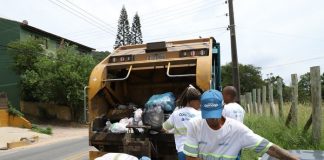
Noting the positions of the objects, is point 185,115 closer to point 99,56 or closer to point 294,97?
point 294,97

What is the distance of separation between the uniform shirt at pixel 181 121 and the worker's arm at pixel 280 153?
1.90m

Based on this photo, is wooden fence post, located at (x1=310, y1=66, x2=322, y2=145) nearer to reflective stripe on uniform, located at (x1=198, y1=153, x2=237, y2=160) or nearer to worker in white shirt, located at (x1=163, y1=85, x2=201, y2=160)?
worker in white shirt, located at (x1=163, y1=85, x2=201, y2=160)

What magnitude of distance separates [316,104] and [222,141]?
5498 millimetres

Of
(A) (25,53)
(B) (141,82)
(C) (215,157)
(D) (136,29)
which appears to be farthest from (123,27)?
(C) (215,157)

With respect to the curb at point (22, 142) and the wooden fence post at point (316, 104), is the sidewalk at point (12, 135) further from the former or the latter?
the wooden fence post at point (316, 104)

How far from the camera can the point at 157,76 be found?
9.73m

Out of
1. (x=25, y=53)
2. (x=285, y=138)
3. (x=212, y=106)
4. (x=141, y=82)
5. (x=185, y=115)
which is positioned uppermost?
(x=25, y=53)

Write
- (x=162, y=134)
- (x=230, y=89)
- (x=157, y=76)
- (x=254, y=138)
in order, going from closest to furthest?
(x=254, y=138), (x=230, y=89), (x=162, y=134), (x=157, y=76)

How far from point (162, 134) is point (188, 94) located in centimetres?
262

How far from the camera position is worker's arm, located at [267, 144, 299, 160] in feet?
10.5

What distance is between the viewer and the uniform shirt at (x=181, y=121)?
5301 mm

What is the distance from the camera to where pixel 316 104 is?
843 cm

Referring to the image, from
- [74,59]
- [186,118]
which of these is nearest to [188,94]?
[186,118]

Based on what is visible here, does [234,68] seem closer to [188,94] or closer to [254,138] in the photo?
[188,94]
